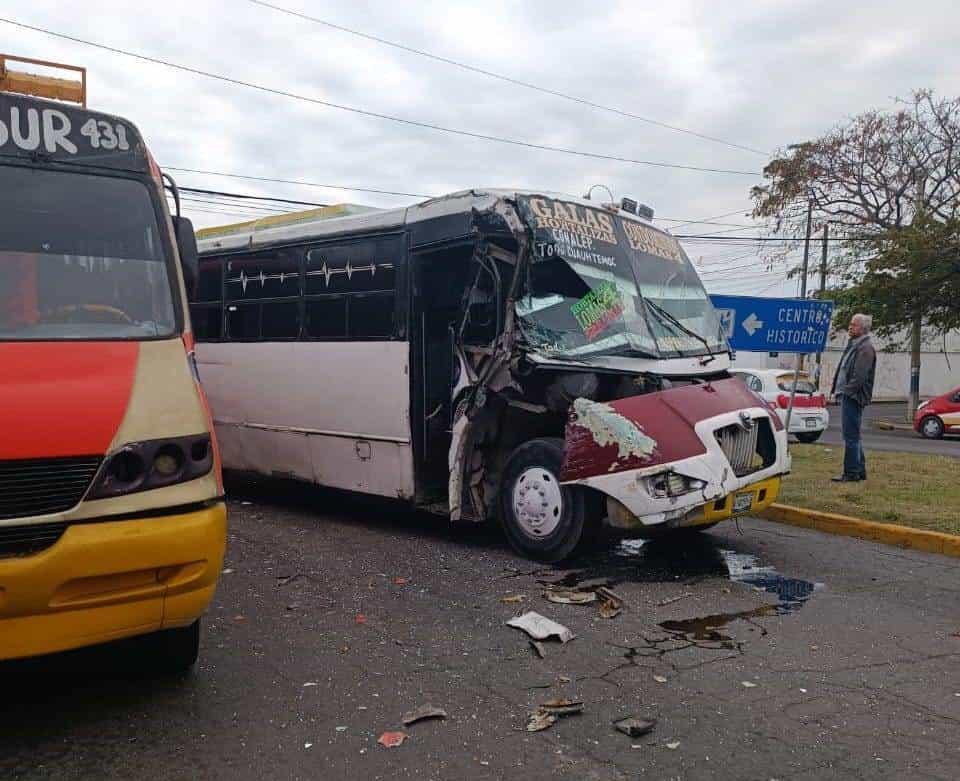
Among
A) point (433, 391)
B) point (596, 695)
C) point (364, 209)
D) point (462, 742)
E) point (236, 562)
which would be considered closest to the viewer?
point (462, 742)

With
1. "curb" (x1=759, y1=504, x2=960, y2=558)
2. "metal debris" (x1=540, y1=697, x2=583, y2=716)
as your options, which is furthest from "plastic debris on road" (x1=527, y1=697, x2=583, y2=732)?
"curb" (x1=759, y1=504, x2=960, y2=558)

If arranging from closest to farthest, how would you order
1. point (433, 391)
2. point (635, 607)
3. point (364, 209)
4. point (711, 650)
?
point (711, 650) < point (635, 607) < point (433, 391) < point (364, 209)

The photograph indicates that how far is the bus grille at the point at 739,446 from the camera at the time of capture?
21.1 ft

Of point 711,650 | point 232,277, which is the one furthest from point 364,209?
point 711,650

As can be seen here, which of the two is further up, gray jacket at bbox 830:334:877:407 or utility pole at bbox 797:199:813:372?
utility pole at bbox 797:199:813:372

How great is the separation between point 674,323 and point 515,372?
1.53 m

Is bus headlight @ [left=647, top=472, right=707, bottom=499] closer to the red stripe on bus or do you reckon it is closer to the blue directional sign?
the red stripe on bus

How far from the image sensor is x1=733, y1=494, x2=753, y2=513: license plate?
21.2 ft

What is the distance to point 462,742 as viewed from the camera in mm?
3773

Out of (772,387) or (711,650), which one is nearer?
(711,650)

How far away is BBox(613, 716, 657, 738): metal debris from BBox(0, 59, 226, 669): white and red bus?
1858 millimetres

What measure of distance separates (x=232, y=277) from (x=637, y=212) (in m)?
4.21

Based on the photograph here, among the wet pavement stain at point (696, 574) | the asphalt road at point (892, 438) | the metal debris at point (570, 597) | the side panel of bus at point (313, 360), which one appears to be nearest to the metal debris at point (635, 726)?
the wet pavement stain at point (696, 574)

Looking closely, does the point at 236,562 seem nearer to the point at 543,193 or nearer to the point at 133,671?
the point at 133,671
